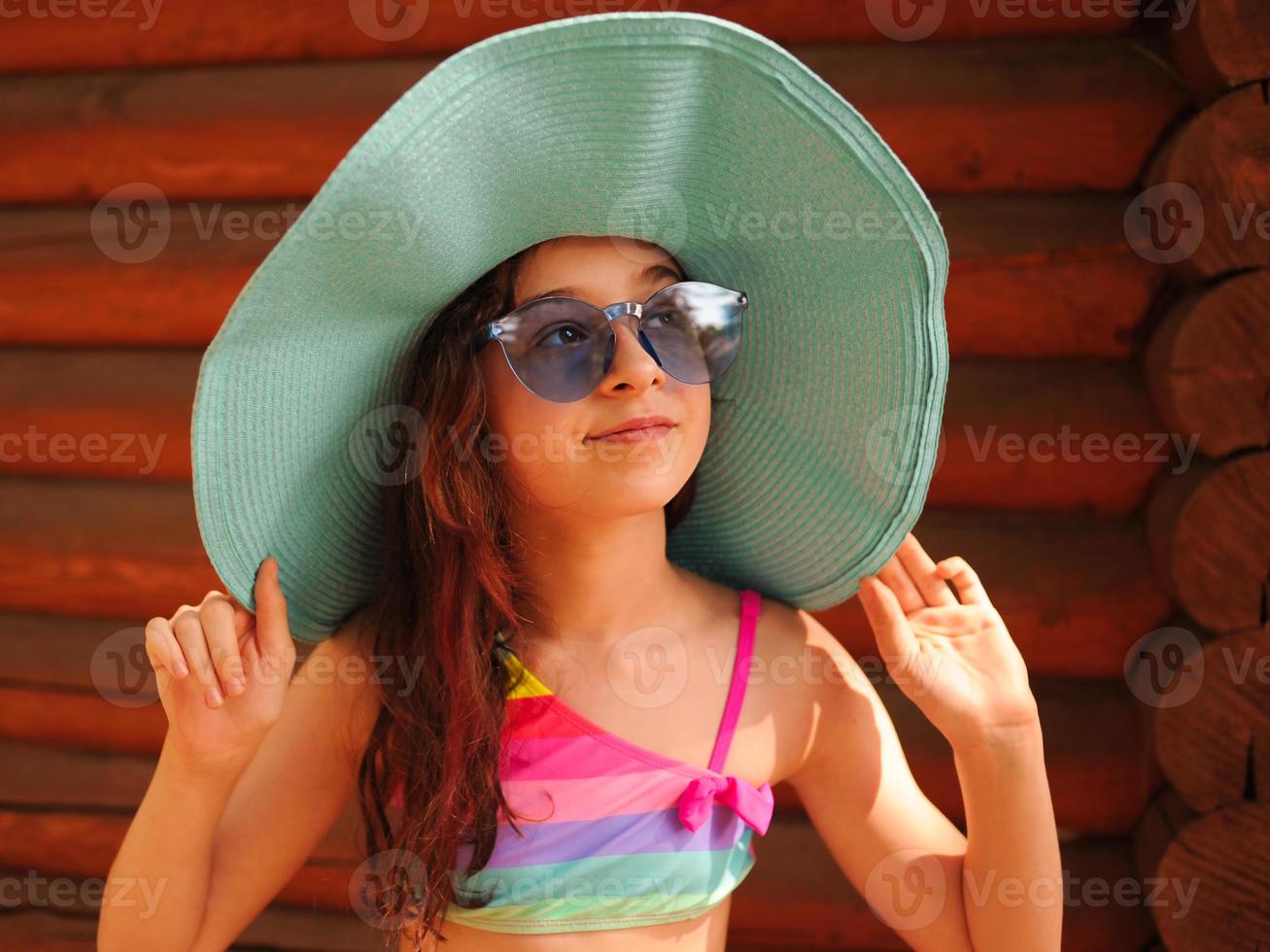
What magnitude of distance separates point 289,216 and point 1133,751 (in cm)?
235

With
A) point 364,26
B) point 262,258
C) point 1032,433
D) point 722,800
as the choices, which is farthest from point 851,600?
point 364,26

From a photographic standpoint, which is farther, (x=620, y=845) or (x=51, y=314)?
(x=51, y=314)

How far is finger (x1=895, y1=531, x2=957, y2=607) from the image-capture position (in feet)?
6.25

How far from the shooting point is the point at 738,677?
1.91 meters

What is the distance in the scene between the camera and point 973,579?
1877 mm

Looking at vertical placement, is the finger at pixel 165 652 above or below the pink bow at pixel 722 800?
above

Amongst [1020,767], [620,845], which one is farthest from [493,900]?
[1020,767]

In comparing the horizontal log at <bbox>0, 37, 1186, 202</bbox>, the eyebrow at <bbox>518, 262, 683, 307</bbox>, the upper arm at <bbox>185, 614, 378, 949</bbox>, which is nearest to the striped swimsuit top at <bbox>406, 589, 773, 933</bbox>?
the upper arm at <bbox>185, 614, 378, 949</bbox>

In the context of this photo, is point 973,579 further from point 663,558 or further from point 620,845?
point 620,845

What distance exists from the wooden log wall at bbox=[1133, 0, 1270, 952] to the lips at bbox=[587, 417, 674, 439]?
4.01 ft

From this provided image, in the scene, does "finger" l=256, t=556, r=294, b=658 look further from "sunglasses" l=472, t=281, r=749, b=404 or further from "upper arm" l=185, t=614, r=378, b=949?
"sunglasses" l=472, t=281, r=749, b=404

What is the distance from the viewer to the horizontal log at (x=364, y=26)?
247 cm

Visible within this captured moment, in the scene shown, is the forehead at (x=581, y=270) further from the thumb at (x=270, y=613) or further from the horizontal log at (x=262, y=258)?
the horizontal log at (x=262, y=258)

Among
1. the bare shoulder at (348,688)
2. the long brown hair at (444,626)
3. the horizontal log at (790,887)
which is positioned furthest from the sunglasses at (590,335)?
the horizontal log at (790,887)
